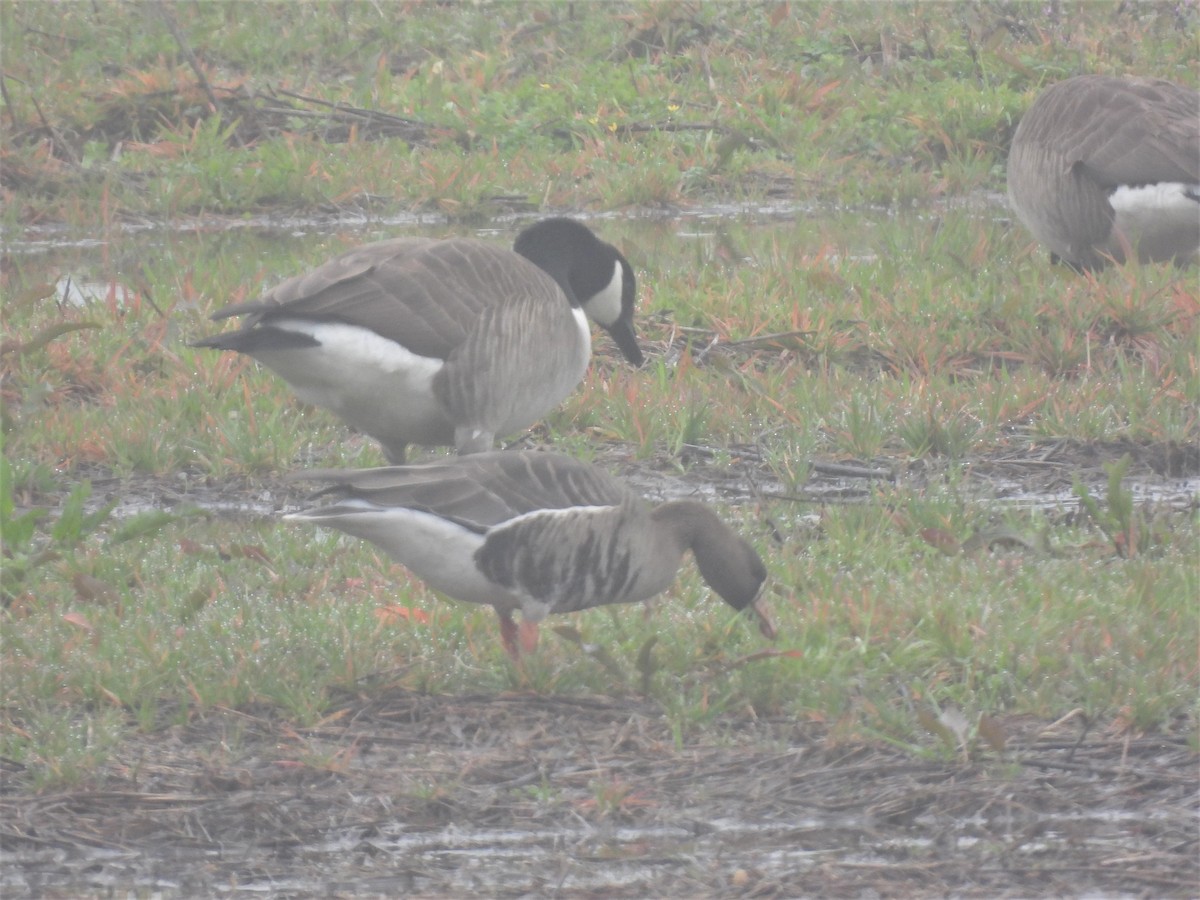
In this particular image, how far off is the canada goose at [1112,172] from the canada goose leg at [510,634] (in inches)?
205

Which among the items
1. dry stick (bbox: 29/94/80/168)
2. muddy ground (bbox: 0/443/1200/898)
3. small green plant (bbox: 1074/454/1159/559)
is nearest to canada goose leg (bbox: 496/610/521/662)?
muddy ground (bbox: 0/443/1200/898)

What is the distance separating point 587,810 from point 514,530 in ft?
2.93

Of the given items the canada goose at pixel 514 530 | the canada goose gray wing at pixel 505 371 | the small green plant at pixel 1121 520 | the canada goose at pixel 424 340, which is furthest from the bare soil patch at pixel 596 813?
the canada goose gray wing at pixel 505 371

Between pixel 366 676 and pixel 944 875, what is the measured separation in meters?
1.73

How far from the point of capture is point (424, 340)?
615 centimetres

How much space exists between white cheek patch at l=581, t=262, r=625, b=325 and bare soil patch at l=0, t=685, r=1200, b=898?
3.07 meters

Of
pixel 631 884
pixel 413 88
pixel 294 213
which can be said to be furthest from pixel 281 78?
pixel 631 884

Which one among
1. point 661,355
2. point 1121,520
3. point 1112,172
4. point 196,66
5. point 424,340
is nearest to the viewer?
point 1121,520

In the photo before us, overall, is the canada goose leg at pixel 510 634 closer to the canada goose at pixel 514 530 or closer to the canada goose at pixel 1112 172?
the canada goose at pixel 514 530

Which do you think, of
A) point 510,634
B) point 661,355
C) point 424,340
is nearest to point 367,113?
point 661,355

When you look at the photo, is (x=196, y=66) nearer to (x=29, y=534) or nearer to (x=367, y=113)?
(x=367, y=113)

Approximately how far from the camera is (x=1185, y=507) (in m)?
6.27

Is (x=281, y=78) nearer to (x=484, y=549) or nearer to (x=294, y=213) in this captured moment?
(x=294, y=213)

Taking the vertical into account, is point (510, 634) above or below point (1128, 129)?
below
